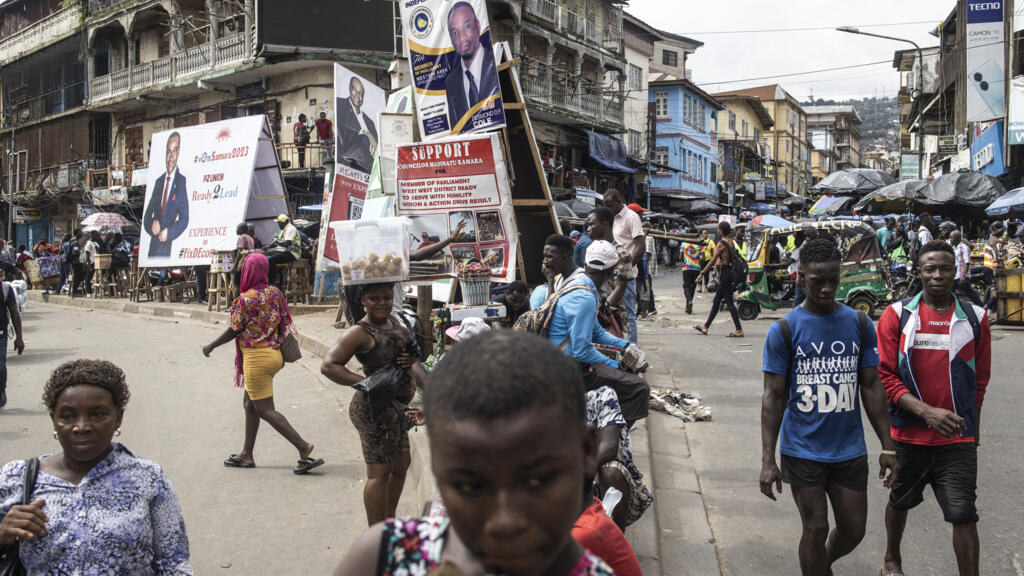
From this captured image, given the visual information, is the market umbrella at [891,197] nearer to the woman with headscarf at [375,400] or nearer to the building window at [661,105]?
the woman with headscarf at [375,400]

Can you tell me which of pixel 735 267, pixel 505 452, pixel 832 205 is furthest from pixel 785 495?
pixel 832 205

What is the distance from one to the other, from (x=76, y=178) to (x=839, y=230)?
31675 mm

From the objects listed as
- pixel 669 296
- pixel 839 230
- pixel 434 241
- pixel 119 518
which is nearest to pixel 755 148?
pixel 669 296

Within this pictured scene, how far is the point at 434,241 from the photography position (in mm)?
7785

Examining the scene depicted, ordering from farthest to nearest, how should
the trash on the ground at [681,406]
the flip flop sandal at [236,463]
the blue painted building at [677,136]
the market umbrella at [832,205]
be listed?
1. the blue painted building at [677,136]
2. the market umbrella at [832,205]
3. the trash on the ground at [681,406]
4. the flip flop sandal at [236,463]

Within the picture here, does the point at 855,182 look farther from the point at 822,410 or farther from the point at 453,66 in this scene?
the point at 822,410

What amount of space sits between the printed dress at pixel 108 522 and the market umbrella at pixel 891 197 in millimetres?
19527

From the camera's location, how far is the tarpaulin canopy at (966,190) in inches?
666

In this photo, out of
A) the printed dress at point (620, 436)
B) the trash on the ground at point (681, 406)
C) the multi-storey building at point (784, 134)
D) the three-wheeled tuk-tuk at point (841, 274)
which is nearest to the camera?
the printed dress at point (620, 436)

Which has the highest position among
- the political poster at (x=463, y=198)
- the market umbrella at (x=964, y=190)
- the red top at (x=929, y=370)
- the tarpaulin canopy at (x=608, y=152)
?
the tarpaulin canopy at (x=608, y=152)

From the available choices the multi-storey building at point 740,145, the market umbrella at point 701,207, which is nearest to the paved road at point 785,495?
the market umbrella at point 701,207

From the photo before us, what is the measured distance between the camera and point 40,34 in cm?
3638

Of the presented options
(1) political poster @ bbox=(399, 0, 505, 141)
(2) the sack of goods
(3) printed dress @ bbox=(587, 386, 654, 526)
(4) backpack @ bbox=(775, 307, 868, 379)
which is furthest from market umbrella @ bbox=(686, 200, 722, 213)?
(3) printed dress @ bbox=(587, 386, 654, 526)

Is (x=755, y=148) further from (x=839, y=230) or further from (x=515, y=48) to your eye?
(x=839, y=230)
